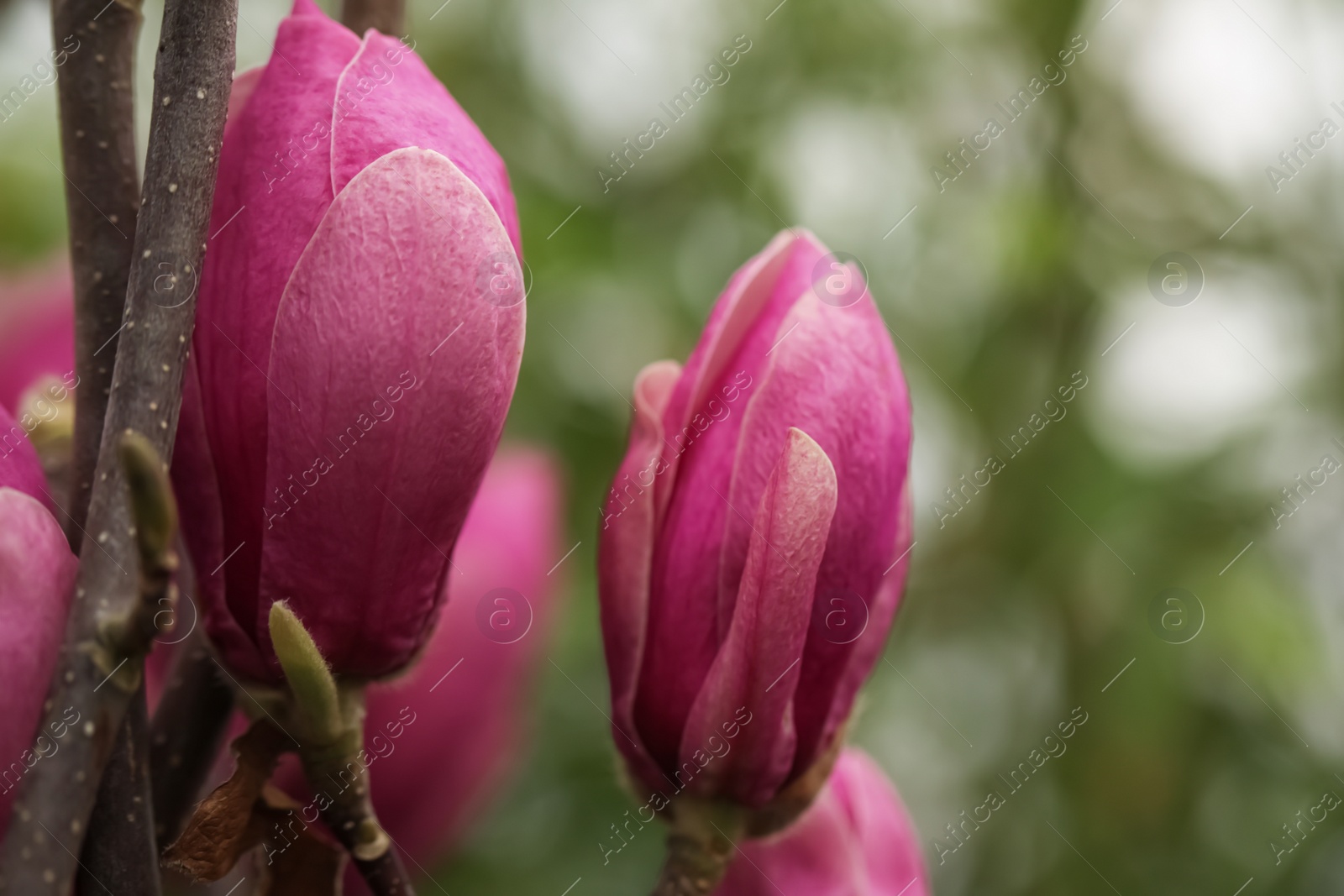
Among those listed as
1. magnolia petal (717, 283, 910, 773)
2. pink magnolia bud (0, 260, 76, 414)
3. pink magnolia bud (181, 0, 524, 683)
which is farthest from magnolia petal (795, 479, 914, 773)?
pink magnolia bud (0, 260, 76, 414)

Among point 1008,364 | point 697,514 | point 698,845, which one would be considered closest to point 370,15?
point 697,514

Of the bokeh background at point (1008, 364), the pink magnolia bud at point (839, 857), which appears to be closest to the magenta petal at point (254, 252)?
the pink magnolia bud at point (839, 857)

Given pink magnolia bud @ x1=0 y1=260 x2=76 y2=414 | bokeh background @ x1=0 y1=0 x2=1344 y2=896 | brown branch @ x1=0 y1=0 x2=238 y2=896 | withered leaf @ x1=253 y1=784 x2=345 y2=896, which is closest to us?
brown branch @ x1=0 y1=0 x2=238 y2=896

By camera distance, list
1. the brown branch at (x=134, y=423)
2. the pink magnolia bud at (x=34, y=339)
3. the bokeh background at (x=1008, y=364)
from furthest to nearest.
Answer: the bokeh background at (x=1008, y=364) → the pink magnolia bud at (x=34, y=339) → the brown branch at (x=134, y=423)

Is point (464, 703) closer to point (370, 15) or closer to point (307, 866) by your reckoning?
point (307, 866)

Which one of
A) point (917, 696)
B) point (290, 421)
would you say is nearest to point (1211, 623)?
point (917, 696)

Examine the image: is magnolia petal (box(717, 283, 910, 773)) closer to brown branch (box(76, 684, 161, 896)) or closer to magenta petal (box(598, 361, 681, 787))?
magenta petal (box(598, 361, 681, 787))

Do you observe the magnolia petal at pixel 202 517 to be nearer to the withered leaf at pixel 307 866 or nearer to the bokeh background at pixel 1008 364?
the withered leaf at pixel 307 866
